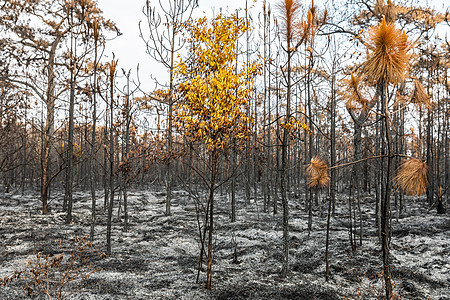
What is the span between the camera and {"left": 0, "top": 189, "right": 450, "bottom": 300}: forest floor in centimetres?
455

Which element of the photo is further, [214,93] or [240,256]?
[240,256]

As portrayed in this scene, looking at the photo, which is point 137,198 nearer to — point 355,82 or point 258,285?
point 258,285

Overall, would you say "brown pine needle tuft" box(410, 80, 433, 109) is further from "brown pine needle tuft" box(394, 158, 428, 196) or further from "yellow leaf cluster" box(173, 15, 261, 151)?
"yellow leaf cluster" box(173, 15, 261, 151)

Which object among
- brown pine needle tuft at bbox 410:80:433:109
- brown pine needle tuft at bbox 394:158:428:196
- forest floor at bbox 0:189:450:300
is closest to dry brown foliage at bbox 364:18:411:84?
brown pine needle tuft at bbox 410:80:433:109

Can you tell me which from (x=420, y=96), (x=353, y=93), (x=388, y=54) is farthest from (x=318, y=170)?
(x=388, y=54)

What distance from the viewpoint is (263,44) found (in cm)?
1085

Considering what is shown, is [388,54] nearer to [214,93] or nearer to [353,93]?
[353,93]

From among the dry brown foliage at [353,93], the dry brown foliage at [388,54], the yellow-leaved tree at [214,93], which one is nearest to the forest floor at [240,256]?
the yellow-leaved tree at [214,93]

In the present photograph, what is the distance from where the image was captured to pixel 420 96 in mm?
2721

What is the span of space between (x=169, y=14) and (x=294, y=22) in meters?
7.15

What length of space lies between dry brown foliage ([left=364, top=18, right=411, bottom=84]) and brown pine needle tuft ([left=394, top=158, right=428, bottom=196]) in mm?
756

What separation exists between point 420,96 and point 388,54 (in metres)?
0.57

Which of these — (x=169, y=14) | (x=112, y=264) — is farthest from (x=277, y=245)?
(x=169, y=14)

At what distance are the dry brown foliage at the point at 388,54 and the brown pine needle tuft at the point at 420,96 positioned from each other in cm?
24
